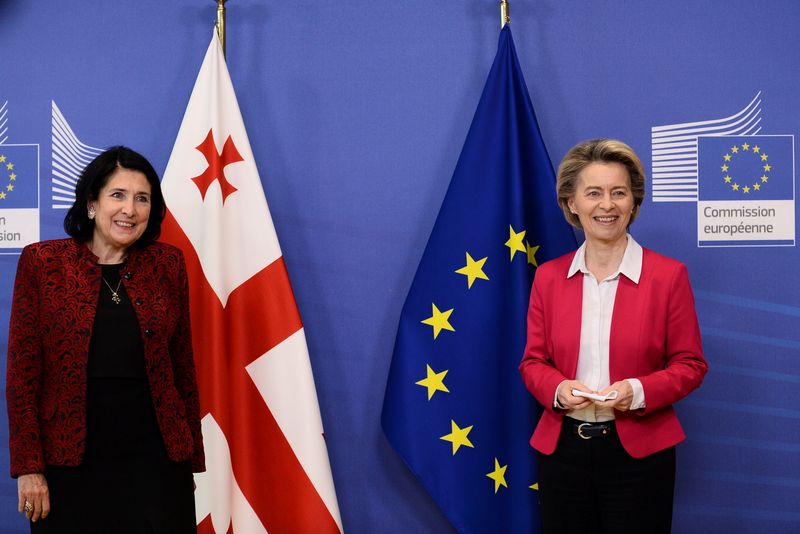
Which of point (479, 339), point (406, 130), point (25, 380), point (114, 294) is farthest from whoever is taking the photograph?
point (406, 130)

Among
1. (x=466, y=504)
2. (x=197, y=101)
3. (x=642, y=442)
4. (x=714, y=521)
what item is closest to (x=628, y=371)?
(x=642, y=442)

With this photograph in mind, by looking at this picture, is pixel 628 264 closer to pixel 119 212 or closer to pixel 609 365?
pixel 609 365

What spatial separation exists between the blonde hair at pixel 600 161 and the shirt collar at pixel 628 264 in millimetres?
88

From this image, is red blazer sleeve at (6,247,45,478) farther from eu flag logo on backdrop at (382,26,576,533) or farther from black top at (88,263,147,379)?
eu flag logo on backdrop at (382,26,576,533)

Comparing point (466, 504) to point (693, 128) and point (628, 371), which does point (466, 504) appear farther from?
point (693, 128)

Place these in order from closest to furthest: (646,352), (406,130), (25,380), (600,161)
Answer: (25,380)
(646,352)
(600,161)
(406,130)

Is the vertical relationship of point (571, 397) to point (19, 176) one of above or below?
below

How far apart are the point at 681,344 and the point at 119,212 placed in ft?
4.68

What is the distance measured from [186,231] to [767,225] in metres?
1.94

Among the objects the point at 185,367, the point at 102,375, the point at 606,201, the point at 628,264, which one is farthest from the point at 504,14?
the point at 102,375

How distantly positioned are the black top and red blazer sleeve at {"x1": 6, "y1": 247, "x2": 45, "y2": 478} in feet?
0.40

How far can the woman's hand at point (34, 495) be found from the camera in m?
1.70

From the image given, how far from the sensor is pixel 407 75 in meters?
2.67

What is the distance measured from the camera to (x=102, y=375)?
1753mm
